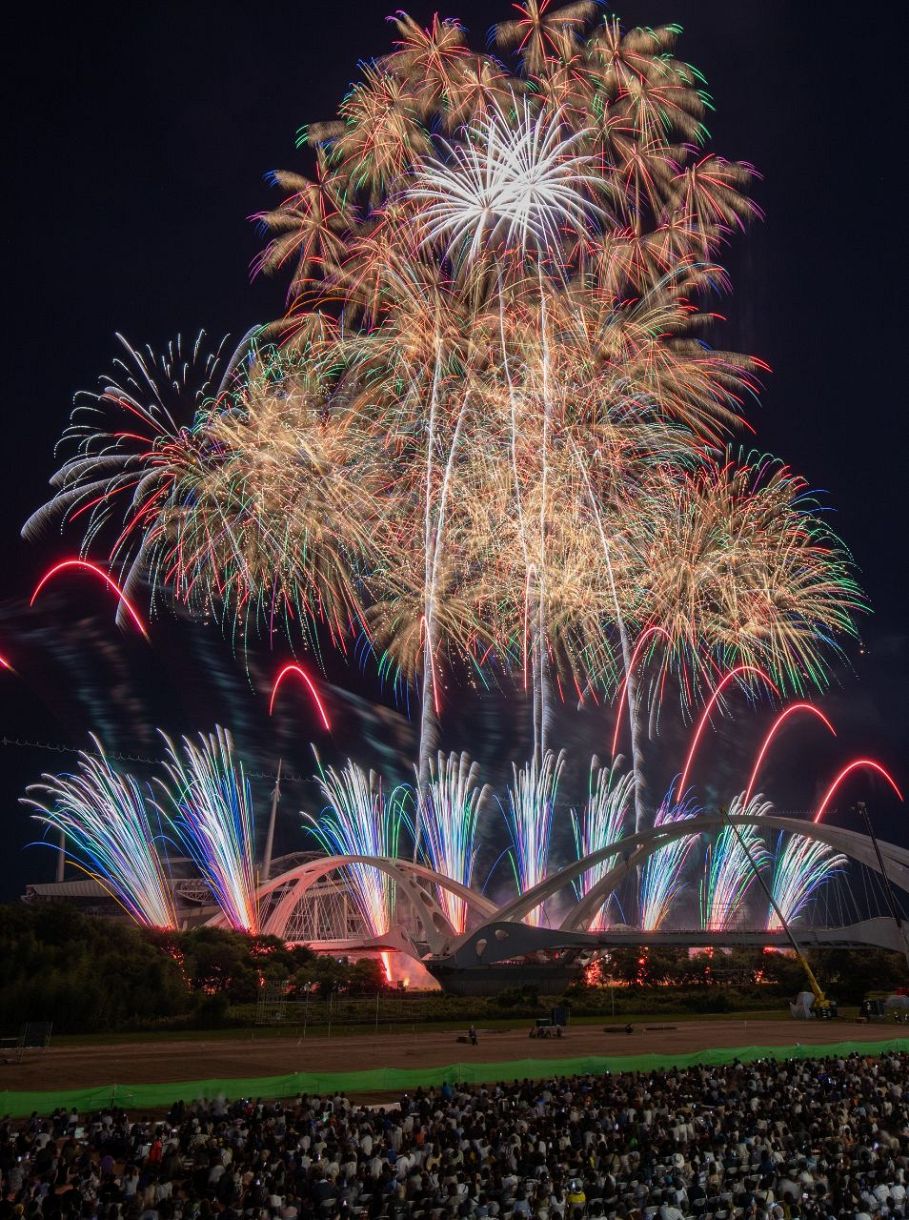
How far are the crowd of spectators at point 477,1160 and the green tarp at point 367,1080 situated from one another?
3.65ft

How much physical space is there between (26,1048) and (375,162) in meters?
34.0

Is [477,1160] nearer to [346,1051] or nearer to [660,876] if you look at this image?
[346,1051]

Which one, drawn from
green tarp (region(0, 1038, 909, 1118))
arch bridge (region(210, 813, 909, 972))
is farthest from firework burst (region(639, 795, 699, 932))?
green tarp (region(0, 1038, 909, 1118))

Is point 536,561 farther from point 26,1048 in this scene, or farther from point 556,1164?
point 556,1164

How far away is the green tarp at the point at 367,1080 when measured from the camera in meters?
20.7

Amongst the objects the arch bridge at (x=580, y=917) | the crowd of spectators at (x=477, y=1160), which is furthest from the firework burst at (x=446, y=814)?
the crowd of spectators at (x=477, y=1160)

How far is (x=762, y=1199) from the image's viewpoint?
15242mm

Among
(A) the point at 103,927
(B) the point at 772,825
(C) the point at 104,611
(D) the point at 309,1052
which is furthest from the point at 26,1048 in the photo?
(C) the point at 104,611

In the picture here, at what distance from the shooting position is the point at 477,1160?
1675 cm

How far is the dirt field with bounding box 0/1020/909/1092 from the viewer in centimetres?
2814

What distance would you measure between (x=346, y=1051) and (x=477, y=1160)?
20.0 metres

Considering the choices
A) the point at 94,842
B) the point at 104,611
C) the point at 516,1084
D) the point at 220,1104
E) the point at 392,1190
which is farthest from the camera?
the point at 104,611

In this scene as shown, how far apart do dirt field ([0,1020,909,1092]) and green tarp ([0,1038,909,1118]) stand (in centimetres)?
331

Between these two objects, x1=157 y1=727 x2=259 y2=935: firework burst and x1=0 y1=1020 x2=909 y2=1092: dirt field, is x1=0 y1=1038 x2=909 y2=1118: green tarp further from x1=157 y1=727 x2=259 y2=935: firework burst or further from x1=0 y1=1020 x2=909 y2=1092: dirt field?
x1=157 y1=727 x2=259 y2=935: firework burst
